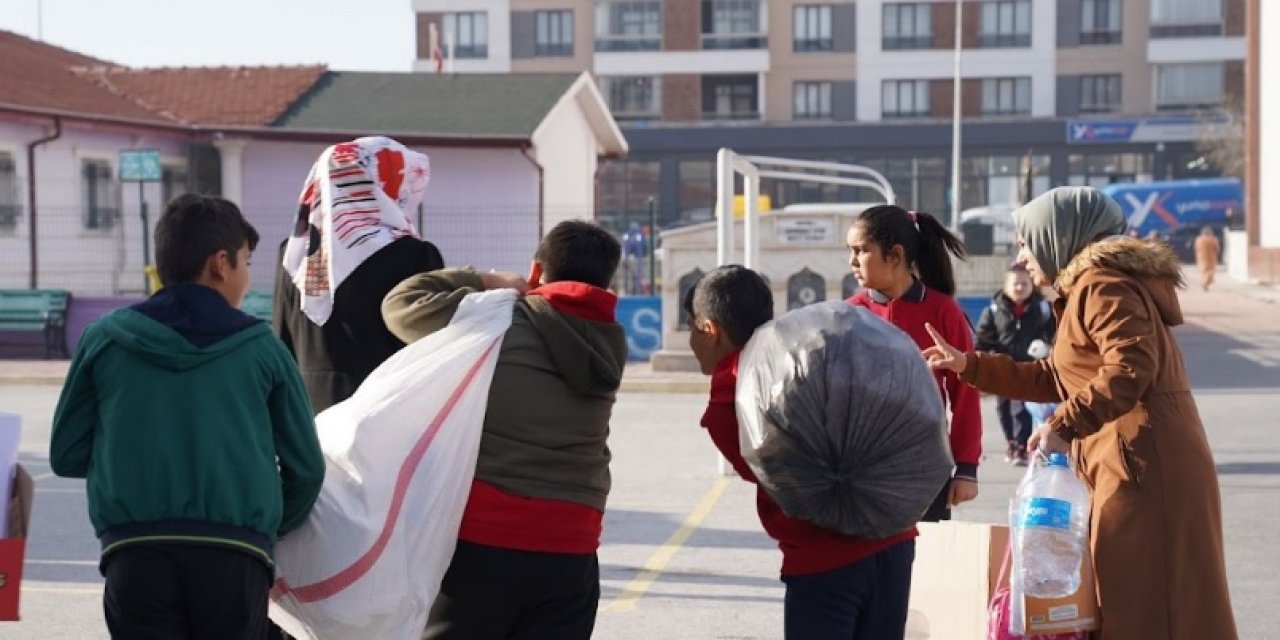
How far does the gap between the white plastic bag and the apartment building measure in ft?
191

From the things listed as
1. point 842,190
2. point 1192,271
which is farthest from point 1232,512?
point 842,190

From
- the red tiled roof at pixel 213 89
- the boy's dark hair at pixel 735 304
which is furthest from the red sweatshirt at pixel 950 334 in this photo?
the red tiled roof at pixel 213 89

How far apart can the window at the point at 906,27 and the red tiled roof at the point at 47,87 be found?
39.4m

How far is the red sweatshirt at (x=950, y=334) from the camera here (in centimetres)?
595

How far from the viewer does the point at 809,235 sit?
20031 millimetres

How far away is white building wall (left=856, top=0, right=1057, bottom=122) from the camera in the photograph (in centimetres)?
6450

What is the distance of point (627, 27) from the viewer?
67.0 meters

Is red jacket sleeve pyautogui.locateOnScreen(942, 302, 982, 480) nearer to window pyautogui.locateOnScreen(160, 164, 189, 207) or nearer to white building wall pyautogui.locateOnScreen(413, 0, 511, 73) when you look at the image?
window pyautogui.locateOnScreen(160, 164, 189, 207)

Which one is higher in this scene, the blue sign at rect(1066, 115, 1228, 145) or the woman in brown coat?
the blue sign at rect(1066, 115, 1228, 145)

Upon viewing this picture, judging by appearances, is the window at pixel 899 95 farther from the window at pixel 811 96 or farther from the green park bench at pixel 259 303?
the green park bench at pixel 259 303

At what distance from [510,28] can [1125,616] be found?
64.3 m

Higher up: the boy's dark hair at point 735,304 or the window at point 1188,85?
the window at point 1188,85

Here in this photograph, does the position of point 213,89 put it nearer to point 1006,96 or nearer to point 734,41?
point 734,41

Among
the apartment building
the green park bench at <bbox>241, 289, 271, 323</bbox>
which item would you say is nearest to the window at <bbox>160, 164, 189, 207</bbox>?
the green park bench at <bbox>241, 289, 271, 323</bbox>
